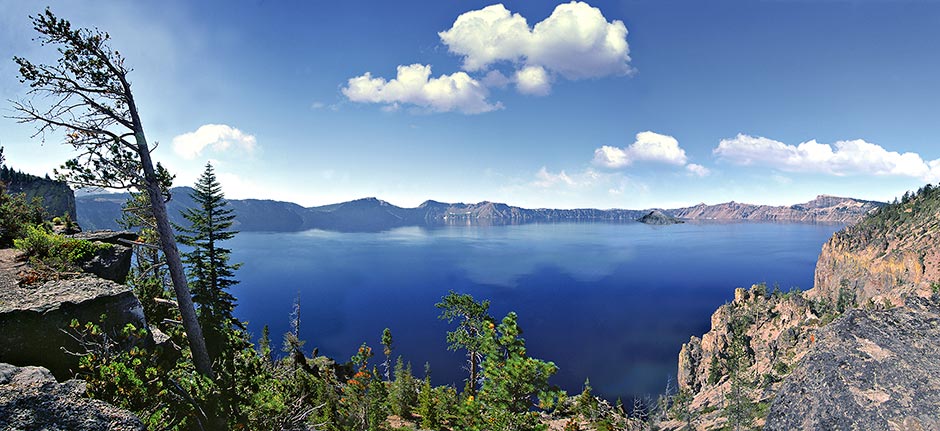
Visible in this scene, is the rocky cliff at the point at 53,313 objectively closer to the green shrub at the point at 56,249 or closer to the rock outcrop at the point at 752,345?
the green shrub at the point at 56,249

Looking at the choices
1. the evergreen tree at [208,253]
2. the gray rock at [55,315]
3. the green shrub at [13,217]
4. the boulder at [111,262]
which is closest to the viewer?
Result: the gray rock at [55,315]

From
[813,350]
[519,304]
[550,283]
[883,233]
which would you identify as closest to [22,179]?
[519,304]

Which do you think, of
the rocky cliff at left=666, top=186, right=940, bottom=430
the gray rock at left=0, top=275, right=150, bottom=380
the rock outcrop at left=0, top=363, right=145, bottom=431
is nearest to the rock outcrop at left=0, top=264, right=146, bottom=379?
the gray rock at left=0, top=275, right=150, bottom=380

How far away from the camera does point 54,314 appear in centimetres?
847

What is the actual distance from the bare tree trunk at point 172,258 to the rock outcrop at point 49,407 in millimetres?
3175

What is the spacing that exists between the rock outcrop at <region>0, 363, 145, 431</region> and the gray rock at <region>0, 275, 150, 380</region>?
1.58 m

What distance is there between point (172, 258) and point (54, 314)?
7.88 ft

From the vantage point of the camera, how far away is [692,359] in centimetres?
8194

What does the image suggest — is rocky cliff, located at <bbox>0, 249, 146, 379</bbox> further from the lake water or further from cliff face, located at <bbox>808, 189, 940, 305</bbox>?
cliff face, located at <bbox>808, 189, 940, 305</bbox>

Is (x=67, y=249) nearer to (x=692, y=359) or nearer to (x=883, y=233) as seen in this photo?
(x=692, y=359)

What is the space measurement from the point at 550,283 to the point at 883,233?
98655mm

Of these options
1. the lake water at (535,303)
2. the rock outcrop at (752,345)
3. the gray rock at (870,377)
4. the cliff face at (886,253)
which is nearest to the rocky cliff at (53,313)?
the gray rock at (870,377)

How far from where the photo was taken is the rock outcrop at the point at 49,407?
594 centimetres

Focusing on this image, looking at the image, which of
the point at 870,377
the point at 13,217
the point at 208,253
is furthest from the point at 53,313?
the point at 870,377
